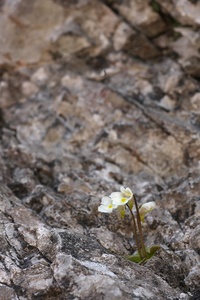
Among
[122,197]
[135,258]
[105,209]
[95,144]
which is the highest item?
[122,197]

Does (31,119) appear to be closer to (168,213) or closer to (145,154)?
(145,154)

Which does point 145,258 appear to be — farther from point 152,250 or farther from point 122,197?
point 122,197

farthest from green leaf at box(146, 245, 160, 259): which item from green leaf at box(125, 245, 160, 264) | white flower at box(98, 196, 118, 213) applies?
white flower at box(98, 196, 118, 213)

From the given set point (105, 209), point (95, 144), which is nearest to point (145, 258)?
point (105, 209)

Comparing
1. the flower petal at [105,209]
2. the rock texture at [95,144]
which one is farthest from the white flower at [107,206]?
the rock texture at [95,144]

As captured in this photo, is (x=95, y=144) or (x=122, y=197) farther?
(x=95, y=144)

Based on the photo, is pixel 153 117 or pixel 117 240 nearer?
pixel 117 240

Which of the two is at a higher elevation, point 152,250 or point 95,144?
point 152,250

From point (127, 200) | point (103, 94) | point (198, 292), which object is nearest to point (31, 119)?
point (103, 94)

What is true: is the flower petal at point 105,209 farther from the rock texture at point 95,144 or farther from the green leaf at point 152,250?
the green leaf at point 152,250
